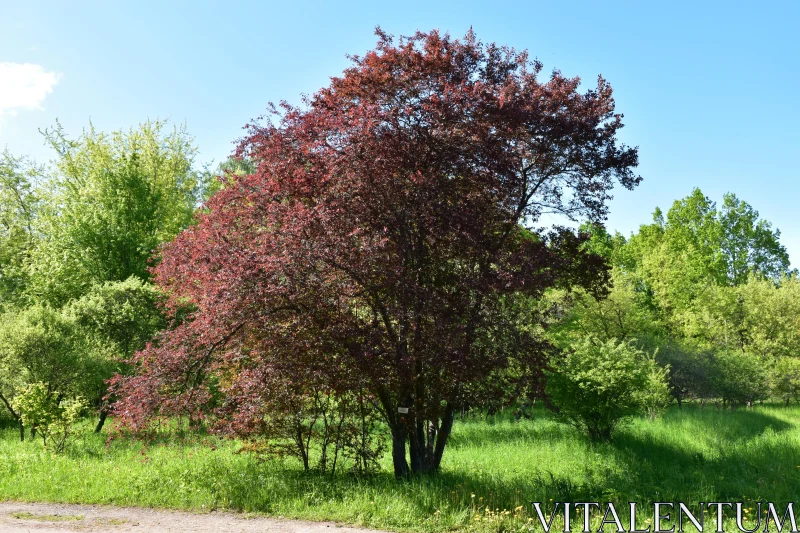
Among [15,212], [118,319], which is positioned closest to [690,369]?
[118,319]

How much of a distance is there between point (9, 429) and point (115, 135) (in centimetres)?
1716

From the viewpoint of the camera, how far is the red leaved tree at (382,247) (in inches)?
321

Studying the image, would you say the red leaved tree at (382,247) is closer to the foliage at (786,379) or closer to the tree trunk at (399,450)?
the tree trunk at (399,450)

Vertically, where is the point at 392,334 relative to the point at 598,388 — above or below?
above

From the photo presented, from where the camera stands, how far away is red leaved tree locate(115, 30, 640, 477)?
816cm

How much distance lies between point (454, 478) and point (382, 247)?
404 cm

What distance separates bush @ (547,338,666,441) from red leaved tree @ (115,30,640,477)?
4.29 meters

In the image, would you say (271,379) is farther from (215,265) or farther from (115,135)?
(115,135)

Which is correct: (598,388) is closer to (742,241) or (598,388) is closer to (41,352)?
(41,352)

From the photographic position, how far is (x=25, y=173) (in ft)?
107

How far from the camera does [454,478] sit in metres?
9.39

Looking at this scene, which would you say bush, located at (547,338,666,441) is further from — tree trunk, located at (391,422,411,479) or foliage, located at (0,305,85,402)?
foliage, located at (0,305,85,402)

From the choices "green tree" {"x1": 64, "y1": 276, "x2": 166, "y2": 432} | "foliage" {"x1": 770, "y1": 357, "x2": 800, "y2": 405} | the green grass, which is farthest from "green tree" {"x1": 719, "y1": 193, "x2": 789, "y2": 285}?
"green tree" {"x1": 64, "y1": 276, "x2": 166, "y2": 432}

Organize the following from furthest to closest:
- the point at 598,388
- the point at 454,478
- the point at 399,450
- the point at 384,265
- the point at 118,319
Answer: the point at 118,319
the point at 598,388
the point at 399,450
the point at 454,478
the point at 384,265
